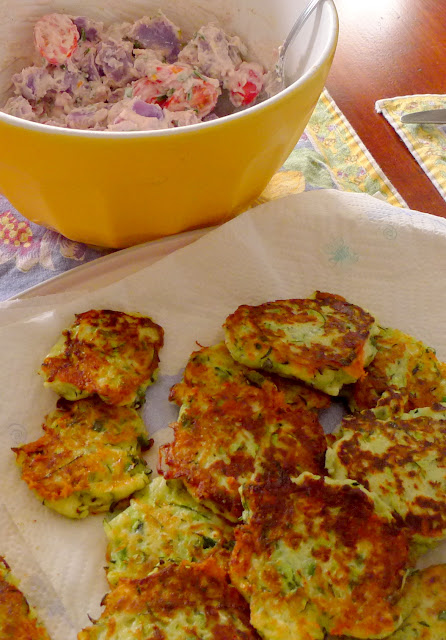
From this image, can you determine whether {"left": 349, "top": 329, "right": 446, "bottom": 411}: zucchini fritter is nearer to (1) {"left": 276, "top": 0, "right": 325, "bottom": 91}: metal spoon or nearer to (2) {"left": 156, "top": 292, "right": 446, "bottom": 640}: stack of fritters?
(2) {"left": 156, "top": 292, "right": 446, "bottom": 640}: stack of fritters

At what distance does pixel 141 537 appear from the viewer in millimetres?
1311

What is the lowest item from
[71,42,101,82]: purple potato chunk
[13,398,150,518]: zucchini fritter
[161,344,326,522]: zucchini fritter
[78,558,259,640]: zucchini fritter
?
[78,558,259,640]: zucchini fritter

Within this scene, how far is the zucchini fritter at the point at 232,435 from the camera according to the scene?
138cm

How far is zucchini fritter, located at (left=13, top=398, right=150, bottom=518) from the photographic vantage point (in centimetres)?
137

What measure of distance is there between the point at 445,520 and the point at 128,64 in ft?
4.79

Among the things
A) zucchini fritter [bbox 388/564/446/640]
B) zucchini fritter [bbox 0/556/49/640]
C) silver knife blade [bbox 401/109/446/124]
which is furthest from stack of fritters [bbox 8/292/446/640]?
silver knife blade [bbox 401/109/446/124]

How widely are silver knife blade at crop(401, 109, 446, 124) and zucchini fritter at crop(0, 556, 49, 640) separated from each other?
1.97 meters

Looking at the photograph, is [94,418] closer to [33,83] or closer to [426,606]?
[426,606]

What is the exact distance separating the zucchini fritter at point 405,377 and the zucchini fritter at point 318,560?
31 cm

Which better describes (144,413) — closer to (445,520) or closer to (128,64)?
(445,520)

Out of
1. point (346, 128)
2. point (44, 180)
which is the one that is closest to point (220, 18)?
point (346, 128)

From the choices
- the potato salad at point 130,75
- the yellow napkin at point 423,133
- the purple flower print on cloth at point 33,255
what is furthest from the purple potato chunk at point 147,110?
the yellow napkin at point 423,133

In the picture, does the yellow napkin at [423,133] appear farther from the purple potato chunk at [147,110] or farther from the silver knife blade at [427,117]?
the purple potato chunk at [147,110]

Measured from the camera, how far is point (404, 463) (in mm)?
1367
